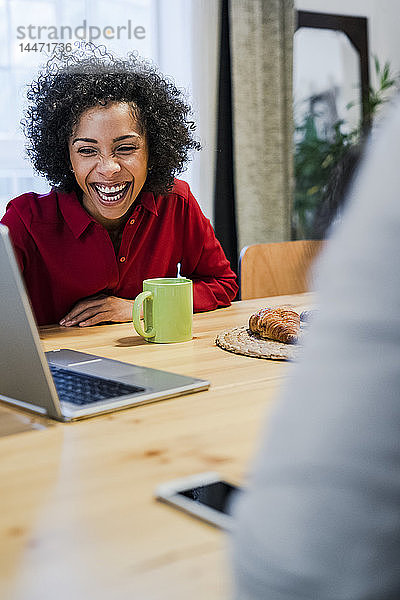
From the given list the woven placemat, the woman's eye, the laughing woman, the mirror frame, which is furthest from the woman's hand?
the mirror frame

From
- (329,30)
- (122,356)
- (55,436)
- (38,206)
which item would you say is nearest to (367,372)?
(55,436)

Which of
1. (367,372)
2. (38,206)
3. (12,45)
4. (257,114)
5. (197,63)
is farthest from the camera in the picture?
(257,114)

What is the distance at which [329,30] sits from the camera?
386 cm

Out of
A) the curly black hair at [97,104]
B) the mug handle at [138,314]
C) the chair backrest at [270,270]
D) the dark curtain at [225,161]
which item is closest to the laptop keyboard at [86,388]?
the mug handle at [138,314]

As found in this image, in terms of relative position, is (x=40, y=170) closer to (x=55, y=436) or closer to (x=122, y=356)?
(x=122, y=356)

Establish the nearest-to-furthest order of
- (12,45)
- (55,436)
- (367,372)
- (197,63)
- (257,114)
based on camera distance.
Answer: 1. (367,372)
2. (55,436)
3. (12,45)
4. (197,63)
5. (257,114)

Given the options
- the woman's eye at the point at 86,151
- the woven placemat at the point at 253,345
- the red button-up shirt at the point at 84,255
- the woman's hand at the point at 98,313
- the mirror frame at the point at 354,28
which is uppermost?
the mirror frame at the point at 354,28

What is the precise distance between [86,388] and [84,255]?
0.81m

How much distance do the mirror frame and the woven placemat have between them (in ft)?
8.95

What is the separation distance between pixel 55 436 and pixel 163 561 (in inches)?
12.6

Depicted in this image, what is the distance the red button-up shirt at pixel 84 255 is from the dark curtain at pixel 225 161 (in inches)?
61.4

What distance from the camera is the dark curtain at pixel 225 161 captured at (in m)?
3.38

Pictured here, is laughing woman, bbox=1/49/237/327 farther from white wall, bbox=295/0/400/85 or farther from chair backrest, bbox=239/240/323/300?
white wall, bbox=295/0/400/85

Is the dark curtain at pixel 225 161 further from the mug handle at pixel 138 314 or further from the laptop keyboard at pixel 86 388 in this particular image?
the laptop keyboard at pixel 86 388
